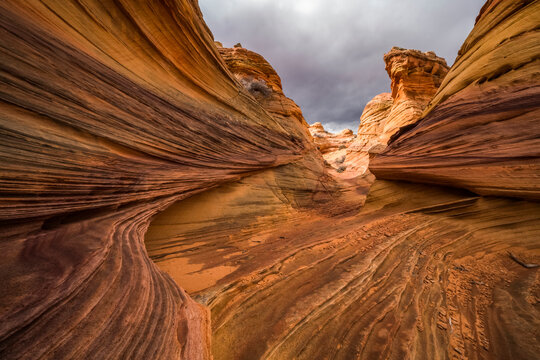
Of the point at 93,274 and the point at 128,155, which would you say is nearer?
the point at 93,274

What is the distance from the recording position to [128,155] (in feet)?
10.1

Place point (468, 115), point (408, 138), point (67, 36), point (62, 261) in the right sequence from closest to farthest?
point (62, 261) < point (67, 36) < point (468, 115) < point (408, 138)

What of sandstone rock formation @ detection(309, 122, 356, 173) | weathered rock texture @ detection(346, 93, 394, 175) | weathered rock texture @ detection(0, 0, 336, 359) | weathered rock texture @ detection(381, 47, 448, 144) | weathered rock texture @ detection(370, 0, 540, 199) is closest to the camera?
weathered rock texture @ detection(0, 0, 336, 359)

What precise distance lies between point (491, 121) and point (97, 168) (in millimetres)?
7086

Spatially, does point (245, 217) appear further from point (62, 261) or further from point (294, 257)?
point (62, 261)

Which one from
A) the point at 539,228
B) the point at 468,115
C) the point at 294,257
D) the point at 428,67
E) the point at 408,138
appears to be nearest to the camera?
A: the point at 539,228

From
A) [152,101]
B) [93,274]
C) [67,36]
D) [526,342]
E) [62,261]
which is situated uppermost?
[67,36]

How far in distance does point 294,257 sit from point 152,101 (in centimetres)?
417

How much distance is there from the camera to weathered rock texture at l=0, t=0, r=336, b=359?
48.3 inches

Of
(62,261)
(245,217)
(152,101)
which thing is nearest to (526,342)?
(62,261)

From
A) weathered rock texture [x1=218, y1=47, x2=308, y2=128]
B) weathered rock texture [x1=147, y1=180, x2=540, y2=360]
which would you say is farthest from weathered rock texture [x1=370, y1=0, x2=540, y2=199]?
weathered rock texture [x1=218, y1=47, x2=308, y2=128]

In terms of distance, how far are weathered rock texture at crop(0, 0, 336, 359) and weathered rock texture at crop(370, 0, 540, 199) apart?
5.04 meters

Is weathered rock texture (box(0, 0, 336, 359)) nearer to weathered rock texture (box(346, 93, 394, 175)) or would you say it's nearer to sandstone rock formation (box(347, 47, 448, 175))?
sandstone rock formation (box(347, 47, 448, 175))

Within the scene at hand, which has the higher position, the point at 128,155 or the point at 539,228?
the point at 128,155
